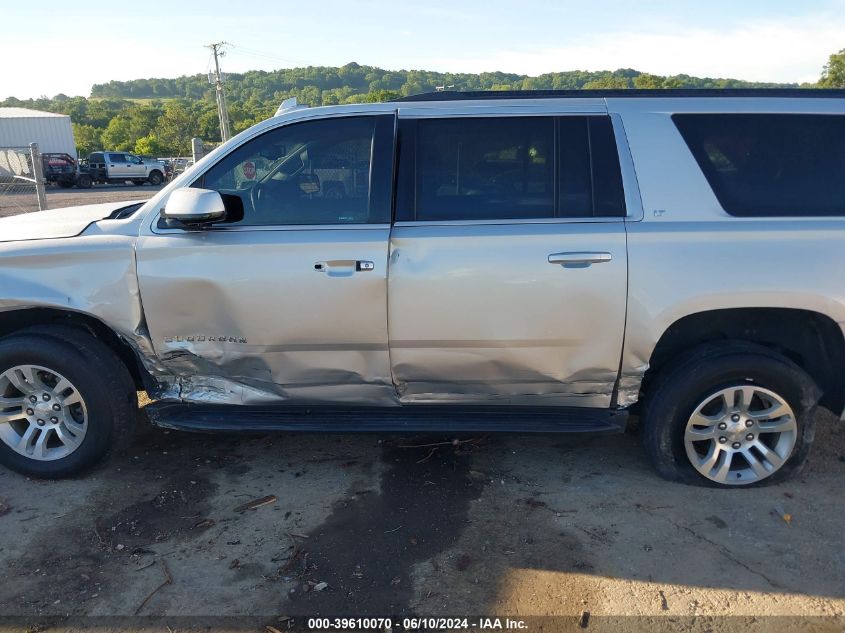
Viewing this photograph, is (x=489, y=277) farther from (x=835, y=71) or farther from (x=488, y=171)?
(x=835, y=71)

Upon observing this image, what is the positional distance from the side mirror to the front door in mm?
154

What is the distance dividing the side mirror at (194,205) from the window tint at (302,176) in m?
0.18

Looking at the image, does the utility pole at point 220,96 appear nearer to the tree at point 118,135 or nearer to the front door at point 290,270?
the tree at point 118,135

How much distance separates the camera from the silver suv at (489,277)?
3225 millimetres

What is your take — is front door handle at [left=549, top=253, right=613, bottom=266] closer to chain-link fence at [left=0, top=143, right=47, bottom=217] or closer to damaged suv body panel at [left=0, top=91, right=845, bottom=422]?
damaged suv body panel at [left=0, top=91, right=845, bottom=422]

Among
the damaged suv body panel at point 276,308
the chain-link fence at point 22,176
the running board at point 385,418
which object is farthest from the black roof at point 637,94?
the chain-link fence at point 22,176

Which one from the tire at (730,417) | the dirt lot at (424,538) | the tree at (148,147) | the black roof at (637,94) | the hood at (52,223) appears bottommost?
the dirt lot at (424,538)

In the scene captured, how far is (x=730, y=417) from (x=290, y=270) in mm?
2415

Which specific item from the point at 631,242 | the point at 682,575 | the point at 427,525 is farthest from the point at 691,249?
the point at 427,525

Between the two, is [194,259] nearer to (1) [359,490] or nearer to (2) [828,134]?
(1) [359,490]

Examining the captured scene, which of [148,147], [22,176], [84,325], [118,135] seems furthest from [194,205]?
[118,135]

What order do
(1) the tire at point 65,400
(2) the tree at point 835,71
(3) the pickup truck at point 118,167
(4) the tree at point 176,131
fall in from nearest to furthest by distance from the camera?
(1) the tire at point 65,400
(3) the pickup truck at point 118,167
(2) the tree at point 835,71
(4) the tree at point 176,131

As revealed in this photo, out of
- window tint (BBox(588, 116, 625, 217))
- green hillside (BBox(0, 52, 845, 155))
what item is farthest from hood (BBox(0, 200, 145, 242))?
green hillside (BBox(0, 52, 845, 155))

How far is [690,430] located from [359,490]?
1798 mm
